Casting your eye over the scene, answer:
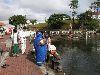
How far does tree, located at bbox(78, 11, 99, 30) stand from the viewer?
126625mm

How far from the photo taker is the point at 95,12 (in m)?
156

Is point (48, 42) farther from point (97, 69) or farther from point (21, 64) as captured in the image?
point (97, 69)

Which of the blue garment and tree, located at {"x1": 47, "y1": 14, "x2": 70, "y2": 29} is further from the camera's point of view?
tree, located at {"x1": 47, "y1": 14, "x2": 70, "y2": 29}

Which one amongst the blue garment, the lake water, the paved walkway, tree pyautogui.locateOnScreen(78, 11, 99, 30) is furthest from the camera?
tree pyautogui.locateOnScreen(78, 11, 99, 30)

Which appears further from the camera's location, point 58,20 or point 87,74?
point 58,20

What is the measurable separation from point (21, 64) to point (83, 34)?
3670 inches

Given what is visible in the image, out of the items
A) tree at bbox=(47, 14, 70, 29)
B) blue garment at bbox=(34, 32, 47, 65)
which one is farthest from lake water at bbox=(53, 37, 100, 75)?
tree at bbox=(47, 14, 70, 29)

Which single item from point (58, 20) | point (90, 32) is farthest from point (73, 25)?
point (90, 32)

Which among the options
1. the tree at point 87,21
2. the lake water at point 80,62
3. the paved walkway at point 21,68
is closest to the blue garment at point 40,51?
the paved walkway at point 21,68

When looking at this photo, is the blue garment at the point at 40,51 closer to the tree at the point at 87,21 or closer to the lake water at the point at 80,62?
the lake water at the point at 80,62

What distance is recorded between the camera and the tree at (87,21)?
→ 12662 cm

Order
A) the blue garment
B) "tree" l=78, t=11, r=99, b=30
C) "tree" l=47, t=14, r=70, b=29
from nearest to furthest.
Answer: the blue garment < "tree" l=78, t=11, r=99, b=30 < "tree" l=47, t=14, r=70, b=29

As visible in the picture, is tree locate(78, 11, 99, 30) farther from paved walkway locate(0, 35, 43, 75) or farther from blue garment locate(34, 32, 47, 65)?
blue garment locate(34, 32, 47, 65)

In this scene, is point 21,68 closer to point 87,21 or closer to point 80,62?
point 80,62
